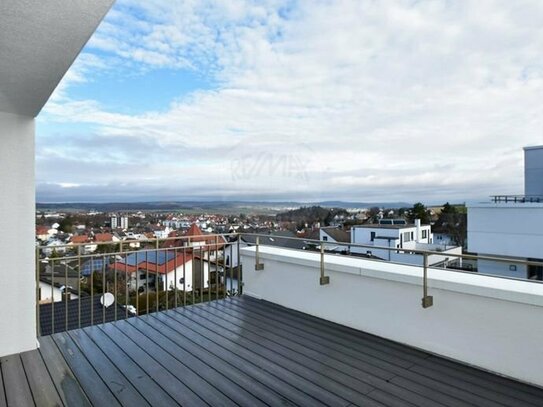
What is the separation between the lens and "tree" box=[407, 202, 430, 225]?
5.43m

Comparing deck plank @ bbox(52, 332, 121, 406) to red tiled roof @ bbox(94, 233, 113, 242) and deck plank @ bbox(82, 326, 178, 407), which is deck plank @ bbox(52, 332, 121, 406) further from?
red tiled roof @ bbox(94, 233, 113, 242)

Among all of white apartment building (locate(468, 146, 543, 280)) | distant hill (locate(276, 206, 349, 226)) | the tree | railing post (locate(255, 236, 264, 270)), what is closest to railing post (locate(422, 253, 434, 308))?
distant hill (locate(276, 206, 349, 226))

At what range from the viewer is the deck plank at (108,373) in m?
2.05

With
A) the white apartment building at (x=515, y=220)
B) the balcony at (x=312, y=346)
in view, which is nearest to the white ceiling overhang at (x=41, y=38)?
the balcony at (x=312, y=346)

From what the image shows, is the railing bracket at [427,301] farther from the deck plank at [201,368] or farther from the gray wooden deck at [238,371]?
the deck plank at [201,368]

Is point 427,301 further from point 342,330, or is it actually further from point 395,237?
point 395,237

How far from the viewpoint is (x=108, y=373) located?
237 centimetres

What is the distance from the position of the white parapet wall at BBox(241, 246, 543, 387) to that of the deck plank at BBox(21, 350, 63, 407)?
248 cm

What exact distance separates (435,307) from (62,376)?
295 centimetres

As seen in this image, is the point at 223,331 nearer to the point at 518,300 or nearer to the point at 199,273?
the point at 199,273

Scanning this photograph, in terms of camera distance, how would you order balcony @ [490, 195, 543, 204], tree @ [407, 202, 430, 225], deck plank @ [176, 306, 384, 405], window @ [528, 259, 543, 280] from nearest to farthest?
deck plank @ [176, 306, 384, 405] → window @ [528, 259, 543, 280] → tree @ [407, 202, 430, 225] → balcony @ [490, 195, 543, 204]

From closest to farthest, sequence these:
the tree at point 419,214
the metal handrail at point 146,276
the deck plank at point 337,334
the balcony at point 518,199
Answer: the deck plank at point 337,334, the metal handrail at point 146,276, the tree at point 419,214, the balcony at point 518,199

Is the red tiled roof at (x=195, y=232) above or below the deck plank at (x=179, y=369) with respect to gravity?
above

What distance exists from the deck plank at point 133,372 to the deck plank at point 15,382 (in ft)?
1.80
